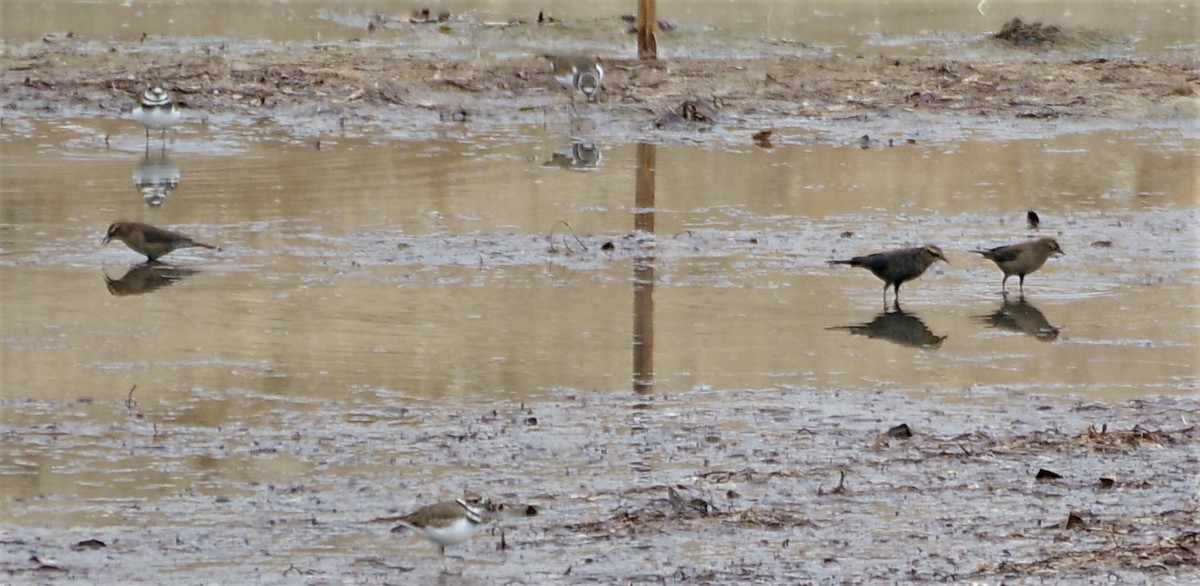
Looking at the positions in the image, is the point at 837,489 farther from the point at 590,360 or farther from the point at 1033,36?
the point at 1033,36

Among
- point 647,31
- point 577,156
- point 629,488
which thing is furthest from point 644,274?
point 647,31

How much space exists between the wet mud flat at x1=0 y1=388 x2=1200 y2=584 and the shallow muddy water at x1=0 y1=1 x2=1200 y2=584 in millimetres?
23

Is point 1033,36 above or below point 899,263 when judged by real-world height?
above

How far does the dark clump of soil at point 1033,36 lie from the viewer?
26156 mm

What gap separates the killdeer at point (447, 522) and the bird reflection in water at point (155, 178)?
8.17 metres

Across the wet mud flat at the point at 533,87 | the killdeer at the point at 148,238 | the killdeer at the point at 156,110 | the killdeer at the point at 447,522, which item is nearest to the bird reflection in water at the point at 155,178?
the killdeer at the point at 156,110

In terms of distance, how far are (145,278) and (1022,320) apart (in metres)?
5.59

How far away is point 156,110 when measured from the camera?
1675cm

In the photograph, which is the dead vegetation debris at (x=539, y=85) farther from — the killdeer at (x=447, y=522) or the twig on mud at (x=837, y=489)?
the killdeer at (x=447, y=522)

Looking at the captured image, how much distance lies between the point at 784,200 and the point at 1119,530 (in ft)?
28.0

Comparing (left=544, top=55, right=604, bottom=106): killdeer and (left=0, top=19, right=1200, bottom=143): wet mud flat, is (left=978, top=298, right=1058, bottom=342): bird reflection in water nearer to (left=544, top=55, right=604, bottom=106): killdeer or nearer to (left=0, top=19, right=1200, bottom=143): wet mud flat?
(left=0, top=19, right=1200, bottom=143): wet mud flat

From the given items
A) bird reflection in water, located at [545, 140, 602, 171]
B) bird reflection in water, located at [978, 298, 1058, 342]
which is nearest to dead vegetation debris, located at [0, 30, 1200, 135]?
bird reflection in water, located at [545, 140, 602, 171]

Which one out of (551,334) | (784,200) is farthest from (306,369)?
(784,200)

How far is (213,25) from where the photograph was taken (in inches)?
1072
